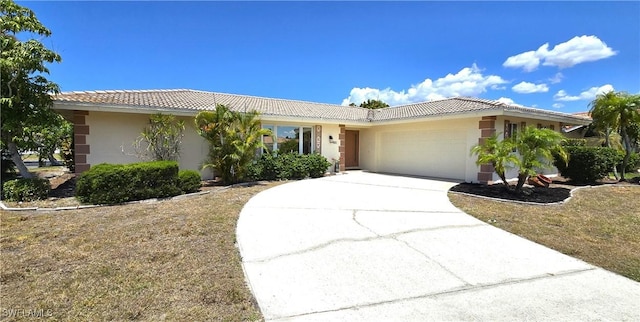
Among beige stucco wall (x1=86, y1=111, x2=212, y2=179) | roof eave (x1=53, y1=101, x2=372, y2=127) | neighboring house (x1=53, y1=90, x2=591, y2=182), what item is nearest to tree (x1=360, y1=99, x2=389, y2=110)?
neighboring house (x1=53, y1=90, x2=591, y2=182)

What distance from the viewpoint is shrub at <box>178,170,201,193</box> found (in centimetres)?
877

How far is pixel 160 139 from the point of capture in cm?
1036

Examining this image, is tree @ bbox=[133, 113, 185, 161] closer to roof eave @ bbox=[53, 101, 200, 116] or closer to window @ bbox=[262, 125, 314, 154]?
roof eave @ bbox=[53, 101, 200, 116]

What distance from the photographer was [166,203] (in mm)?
7617

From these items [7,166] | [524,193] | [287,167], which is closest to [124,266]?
[287,167]

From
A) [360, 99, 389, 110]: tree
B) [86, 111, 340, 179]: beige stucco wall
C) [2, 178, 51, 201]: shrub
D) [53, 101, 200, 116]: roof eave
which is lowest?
[2, 178, 51, 201]: shrub

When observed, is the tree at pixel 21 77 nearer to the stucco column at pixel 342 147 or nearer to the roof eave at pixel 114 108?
the roof eave at pixel 114 108

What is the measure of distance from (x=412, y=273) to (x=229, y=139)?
8.57 m

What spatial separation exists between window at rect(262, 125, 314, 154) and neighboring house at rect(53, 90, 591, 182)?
0.16 ft

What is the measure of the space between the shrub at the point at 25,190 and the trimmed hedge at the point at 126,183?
1.33 metres

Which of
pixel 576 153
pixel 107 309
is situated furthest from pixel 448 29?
pixel 107 309

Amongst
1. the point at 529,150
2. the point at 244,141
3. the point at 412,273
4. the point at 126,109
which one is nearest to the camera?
the point at 412,273

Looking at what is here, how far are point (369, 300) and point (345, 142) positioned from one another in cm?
1486

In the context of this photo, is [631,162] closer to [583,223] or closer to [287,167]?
[583,223]
